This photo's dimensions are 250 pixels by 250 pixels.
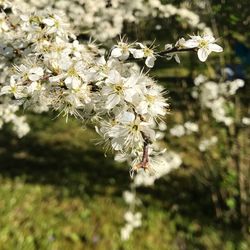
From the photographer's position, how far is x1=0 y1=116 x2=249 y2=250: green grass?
6.42 m

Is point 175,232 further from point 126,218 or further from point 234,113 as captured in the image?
point 234,113

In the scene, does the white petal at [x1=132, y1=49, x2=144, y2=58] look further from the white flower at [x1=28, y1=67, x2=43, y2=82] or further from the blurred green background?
the blurred green background

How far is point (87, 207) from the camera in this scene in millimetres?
Answer: 7227

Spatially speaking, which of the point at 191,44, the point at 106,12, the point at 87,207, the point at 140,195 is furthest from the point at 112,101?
the point at 106,12

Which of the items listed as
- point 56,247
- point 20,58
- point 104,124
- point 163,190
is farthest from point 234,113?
point 104,124

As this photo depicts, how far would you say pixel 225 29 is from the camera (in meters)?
6.86

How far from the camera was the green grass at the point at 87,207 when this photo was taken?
21.1 ft

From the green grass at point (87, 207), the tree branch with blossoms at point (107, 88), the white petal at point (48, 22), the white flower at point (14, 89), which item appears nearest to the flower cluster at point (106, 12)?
the green grass at point (87, 207)

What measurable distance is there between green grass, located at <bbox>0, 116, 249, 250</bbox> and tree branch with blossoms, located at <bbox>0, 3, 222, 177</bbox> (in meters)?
3.97

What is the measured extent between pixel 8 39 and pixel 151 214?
4179 millimetres

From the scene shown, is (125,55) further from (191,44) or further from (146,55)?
(191,44)

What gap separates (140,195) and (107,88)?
17.4ft

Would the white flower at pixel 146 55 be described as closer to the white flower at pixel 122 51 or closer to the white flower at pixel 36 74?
the white flower at pixel 122 51

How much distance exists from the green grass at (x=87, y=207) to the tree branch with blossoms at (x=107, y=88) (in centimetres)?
397
